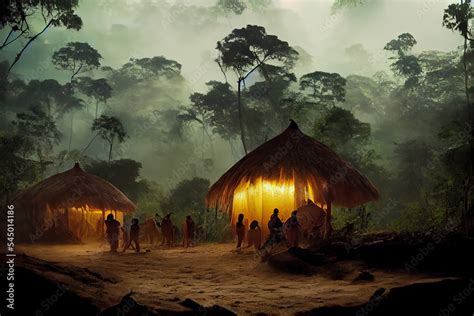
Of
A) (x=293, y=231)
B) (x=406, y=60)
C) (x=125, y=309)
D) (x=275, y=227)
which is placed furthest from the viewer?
(x=406, y=60)

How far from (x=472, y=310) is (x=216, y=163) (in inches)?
2079

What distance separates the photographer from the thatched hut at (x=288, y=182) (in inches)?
477

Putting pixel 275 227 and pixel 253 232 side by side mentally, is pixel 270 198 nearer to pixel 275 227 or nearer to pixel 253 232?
pixel 253 232

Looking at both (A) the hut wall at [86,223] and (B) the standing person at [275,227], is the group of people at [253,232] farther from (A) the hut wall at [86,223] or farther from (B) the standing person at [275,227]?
(A) the hut wall at [86,223]

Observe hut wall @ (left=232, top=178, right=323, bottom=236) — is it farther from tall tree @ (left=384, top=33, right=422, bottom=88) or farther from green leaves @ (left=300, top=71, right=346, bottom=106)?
tall tree @ (left=384, top=33, right=422, bottom=88)

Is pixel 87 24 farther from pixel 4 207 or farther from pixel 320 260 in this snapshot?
pixel 320 260

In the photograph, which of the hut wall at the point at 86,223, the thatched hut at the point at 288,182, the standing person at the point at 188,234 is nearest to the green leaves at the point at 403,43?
the thatched hut at the point at 288,182

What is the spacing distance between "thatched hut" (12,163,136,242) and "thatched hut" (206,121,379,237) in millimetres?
7278

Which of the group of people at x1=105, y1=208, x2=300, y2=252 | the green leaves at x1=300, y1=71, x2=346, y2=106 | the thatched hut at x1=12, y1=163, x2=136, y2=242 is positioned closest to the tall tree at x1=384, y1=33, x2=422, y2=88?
the green leaves at x1=300, y1=71, x2=346, y2=106

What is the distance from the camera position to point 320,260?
8352 millimetres

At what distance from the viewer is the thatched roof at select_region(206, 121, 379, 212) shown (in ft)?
39.7

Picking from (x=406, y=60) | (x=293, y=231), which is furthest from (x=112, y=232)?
(x=406, y=60)

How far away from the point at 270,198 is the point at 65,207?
10.0 m

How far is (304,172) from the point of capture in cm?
1216
